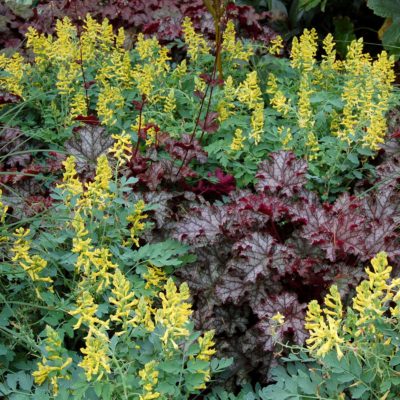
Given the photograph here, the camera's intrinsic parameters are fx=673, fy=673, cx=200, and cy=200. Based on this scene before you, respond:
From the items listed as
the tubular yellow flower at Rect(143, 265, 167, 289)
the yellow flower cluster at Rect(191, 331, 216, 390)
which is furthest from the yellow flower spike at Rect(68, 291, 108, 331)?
the tubular yellow flower at Rect(143, 265, 167, 289)

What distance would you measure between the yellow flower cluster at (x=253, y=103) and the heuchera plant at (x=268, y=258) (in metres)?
0.50

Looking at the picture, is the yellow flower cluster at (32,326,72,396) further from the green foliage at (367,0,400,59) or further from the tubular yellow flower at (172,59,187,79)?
the green foliage at (367,0,400,59)

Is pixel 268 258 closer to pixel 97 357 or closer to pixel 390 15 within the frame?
pixel 97 357

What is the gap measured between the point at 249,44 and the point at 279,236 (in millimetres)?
1630

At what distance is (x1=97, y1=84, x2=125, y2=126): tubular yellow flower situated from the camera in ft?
10.2

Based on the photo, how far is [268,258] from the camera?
2377 mm

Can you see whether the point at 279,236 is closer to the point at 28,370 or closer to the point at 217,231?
the point at 217,231

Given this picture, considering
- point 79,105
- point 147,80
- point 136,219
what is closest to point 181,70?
point 147,80

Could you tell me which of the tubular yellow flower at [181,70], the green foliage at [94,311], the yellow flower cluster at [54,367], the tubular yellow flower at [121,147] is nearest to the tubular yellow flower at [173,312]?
the green foliage at [94,311]

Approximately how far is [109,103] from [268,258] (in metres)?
1.44

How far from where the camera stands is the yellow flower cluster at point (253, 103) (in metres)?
3.05

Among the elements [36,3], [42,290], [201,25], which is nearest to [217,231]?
[42,290]

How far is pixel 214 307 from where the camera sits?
244cm

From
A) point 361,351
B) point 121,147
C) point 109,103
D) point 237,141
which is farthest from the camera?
point 109,103
